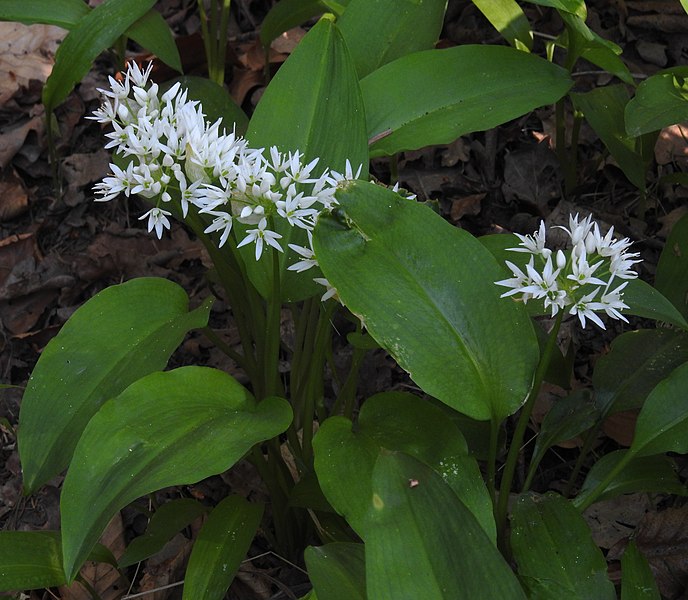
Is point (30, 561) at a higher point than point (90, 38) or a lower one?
lower

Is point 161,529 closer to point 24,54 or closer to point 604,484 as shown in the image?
point 604,484

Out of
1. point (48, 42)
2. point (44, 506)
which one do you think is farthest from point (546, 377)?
point (48, 42)

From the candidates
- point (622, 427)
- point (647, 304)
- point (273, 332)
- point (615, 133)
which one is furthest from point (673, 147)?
point (273, 332)

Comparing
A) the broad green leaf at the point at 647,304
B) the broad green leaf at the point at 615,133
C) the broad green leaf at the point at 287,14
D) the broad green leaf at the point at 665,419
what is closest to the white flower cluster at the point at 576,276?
the broad green leaf at the point at 647,304

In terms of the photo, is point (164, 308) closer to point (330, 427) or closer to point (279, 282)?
point (279, 282)

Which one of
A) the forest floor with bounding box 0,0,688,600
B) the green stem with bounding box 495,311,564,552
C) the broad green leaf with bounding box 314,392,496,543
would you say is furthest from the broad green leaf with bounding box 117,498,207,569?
the green stem with bounding box 495,311,564,552

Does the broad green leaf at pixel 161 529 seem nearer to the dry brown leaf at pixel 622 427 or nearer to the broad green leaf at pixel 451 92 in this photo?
the broad green leaf at pixel 451 92

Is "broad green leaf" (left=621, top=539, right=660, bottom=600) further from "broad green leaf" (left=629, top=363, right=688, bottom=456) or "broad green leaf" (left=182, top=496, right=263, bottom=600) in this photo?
"broad green leaf" (left=182, top=496, right=263, bottom=600)
